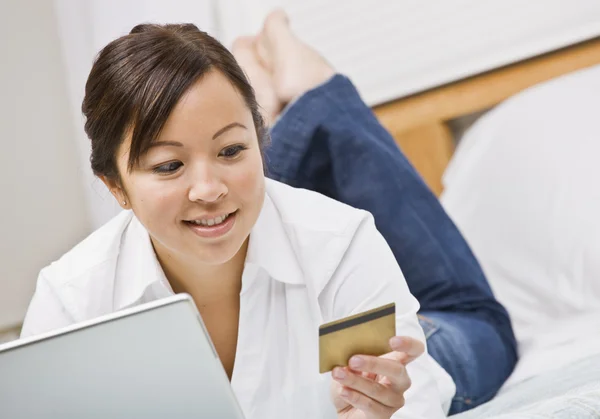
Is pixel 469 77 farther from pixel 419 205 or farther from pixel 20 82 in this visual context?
pixel 20 82

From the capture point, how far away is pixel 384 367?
60 centimetres

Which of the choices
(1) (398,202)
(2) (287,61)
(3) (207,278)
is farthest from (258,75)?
(3) (207,278)

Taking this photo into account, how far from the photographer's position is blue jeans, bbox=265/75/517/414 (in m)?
1.03

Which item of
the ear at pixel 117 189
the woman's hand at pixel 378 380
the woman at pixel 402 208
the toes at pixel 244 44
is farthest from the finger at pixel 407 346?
the toes at pixel 244 44

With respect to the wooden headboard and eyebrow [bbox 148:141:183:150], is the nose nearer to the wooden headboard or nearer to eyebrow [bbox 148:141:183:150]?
eyebrow [bbox 148:141:183:150]

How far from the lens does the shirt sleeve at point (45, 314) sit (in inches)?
28.6

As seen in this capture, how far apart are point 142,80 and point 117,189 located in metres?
0.10

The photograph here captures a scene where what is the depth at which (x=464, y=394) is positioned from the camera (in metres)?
0.99

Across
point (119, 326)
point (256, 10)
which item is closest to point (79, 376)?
point (119, 326)

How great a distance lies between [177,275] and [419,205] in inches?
16.0

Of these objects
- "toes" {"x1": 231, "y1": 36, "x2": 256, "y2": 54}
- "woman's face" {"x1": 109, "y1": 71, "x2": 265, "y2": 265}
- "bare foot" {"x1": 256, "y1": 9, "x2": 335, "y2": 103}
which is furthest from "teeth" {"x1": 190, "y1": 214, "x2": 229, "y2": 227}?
"toes" {"x1": 231, "y1": 36, "x2": 256, "y2": 54}

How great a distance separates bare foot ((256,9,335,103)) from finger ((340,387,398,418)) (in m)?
0.56

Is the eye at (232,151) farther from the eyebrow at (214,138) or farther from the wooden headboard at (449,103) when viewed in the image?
the wooden headboard at (449,103)

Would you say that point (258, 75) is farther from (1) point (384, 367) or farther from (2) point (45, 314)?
(1) point (384, 367)
